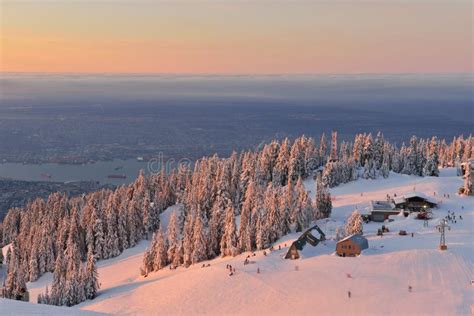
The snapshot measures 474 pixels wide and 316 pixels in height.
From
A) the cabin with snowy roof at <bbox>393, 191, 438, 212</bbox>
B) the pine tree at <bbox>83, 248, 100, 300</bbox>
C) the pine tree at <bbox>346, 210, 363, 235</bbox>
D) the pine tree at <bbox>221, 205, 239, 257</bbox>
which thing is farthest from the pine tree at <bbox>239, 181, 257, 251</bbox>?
the cabin with snowy roof at <bbox>393, 191, 438, 212</bbox>

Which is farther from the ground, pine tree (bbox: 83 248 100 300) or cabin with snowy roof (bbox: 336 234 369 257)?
cabin with snowy roof (bbox: 336 234 369 257)

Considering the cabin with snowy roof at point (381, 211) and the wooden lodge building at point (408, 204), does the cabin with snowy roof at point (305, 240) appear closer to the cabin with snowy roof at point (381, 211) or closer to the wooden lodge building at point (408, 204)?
the cabin with snowy roof at point (381, 211)

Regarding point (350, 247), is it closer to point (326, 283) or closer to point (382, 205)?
point (326, 283)

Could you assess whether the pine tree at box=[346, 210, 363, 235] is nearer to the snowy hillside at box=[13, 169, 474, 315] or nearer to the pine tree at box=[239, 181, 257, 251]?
the snowy hillside at box=[13, 169, 474, 315]

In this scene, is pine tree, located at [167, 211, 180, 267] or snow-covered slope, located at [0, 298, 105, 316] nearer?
snow-covered slope, located at [0, 298, 105, 316]

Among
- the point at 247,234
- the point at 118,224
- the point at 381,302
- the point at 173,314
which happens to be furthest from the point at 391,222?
the point at 118,224

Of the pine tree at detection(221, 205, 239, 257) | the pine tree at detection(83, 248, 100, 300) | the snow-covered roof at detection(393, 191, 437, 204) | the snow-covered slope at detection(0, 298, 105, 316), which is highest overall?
the snow-covered slope at detection(0, 298, 105, 316)
